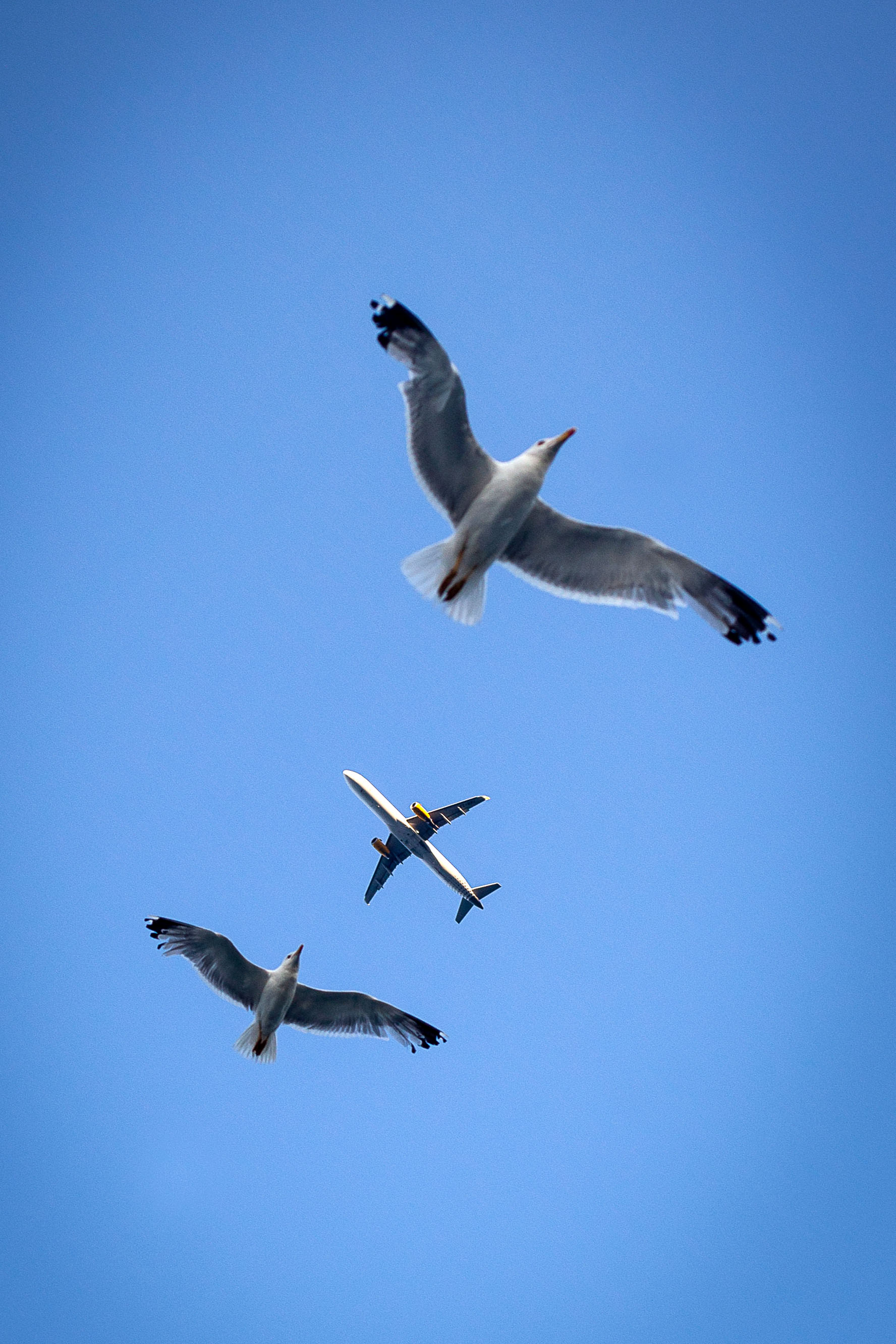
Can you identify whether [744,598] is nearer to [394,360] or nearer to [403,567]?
[403,567]

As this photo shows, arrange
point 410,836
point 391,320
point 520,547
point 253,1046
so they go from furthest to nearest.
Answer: point 410,836 → point 253,1046 → point 520,547 → point 391,320

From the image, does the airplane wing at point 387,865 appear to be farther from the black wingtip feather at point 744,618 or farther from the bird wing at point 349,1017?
the black wingtip feather at point 744,618

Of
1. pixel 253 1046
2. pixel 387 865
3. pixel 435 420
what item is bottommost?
pixel 253 1046

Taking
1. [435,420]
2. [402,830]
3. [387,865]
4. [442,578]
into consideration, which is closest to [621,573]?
[442,578]

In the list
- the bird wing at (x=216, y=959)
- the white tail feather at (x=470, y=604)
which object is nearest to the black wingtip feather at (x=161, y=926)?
the bird wing at (x=216, y=959)

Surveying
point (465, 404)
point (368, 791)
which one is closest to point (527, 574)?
point (465, 404)

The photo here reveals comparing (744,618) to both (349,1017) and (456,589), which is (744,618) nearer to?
(456,589)

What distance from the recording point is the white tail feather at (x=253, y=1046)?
Answer: 1230 cm

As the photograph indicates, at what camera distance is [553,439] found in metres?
8.83

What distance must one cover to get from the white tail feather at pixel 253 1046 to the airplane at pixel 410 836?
8.62m

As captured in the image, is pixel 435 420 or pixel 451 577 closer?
pixel 435 420

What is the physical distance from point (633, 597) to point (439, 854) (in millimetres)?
14384

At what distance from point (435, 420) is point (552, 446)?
49.3 inches

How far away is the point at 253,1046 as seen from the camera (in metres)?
12.3
